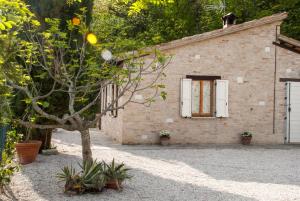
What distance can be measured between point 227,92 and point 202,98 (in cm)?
94

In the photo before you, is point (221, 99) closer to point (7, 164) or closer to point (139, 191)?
point (139, 191)

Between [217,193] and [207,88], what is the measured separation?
26.1ft

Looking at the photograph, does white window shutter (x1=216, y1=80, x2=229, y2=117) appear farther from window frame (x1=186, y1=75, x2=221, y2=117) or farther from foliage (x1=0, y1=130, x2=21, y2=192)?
foliage (x1=0, y1=130, x2=21, y2=192)

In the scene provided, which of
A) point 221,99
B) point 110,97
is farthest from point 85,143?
point 110,97

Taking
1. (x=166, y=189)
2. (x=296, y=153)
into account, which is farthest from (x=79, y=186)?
(x=296, y=153)

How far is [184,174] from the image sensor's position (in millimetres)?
9383

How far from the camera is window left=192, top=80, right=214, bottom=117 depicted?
588 inches

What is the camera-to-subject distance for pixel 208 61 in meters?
15.0

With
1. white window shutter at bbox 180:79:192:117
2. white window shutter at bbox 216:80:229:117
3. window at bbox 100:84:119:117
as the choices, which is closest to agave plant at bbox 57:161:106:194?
white window shutter at bbox 180:79:192:117

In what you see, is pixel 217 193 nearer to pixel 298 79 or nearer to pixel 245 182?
A: pixel 245 182

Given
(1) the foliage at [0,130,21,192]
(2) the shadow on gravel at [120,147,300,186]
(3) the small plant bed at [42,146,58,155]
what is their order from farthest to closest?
(3) the small plant bed at [42,146,58,155] → (2) the shadow on gravel at [120,147,300,186] → (1) the foliage at [0,130,21,192]

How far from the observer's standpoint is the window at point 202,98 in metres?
14.9

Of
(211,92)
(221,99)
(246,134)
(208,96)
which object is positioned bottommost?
(246,134)

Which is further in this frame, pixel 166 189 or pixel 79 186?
pixel 166 189
